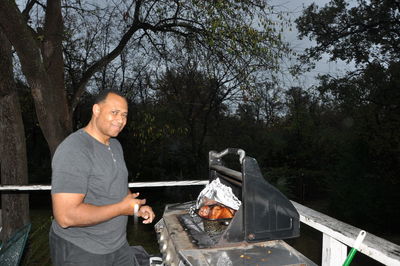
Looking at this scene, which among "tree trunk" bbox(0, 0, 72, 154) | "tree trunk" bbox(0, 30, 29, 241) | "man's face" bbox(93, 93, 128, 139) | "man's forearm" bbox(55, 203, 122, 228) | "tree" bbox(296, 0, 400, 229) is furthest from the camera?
"tree" bbox(296, 0, 400, 229)

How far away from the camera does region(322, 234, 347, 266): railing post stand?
183 cm

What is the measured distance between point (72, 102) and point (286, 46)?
467cm

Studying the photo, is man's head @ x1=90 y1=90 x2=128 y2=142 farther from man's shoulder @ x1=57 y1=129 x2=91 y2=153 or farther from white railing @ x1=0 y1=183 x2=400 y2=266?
white railing @ x1=0 y1=183 x2=400 y2=266

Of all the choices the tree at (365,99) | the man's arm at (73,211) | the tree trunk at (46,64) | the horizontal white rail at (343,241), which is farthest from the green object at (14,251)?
the tree at (365,99)

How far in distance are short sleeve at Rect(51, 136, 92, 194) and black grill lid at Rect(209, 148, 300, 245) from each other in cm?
84

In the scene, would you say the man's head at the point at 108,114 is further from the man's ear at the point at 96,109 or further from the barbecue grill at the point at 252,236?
the barbecue grill at the point at 252,236

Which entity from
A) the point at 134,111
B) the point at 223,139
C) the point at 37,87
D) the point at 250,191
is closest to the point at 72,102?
the point at 37,87

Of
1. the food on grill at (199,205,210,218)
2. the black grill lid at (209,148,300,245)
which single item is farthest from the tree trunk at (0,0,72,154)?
the black grill lid at (209,148,300,245)

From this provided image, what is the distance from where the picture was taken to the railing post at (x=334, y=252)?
1830mm

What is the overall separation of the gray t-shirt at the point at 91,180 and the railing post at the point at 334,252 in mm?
1276

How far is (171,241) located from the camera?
2.10m

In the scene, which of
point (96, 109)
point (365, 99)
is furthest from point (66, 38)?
point (365, 99)

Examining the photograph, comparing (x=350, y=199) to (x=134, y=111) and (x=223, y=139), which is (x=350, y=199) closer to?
(x=223, y=139)

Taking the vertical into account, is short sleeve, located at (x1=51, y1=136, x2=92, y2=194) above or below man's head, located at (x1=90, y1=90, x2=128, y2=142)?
below
